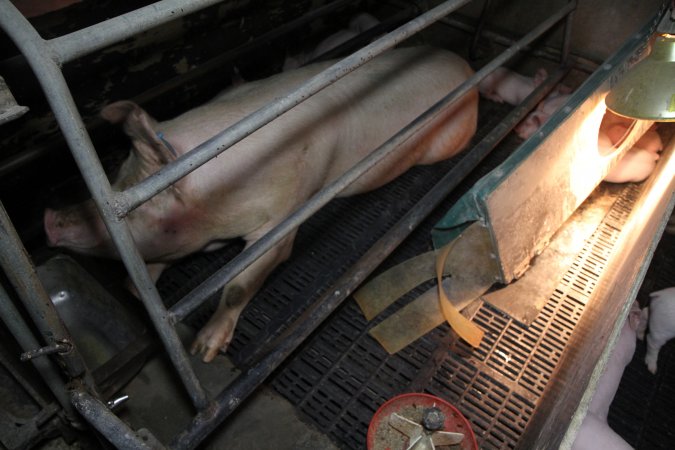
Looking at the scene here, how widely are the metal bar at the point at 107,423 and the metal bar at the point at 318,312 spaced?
1.16ft

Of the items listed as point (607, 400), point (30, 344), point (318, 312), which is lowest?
point (607, 400)

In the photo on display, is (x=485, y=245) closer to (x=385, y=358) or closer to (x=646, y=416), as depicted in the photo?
(x=385, y=358)

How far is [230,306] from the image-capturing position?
2.09 m

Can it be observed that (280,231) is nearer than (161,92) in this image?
Yes

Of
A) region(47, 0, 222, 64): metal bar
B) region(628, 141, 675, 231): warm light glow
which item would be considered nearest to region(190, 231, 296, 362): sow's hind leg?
region(47, 0, 222, 64): metal bar

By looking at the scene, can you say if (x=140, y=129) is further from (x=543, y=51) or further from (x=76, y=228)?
(x=543, y=51)

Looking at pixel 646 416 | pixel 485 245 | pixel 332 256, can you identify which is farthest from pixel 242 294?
pixel 646 416

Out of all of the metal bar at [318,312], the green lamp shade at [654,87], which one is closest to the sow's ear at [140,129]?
the metal bar at [318,312]

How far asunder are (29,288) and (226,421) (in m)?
1.13

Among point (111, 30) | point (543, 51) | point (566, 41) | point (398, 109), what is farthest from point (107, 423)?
point (543, 51)

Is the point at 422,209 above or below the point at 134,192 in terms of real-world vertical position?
below

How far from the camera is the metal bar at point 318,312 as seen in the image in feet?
4.63

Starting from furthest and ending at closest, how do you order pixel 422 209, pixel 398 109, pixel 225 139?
pixel 398 109 < pixel 422 209 < pixel 225 139

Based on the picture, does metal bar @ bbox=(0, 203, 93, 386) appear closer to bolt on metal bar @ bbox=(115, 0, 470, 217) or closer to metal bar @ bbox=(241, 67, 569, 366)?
bolt on metal bar @ bbox=(115, 0, 470, 217)
